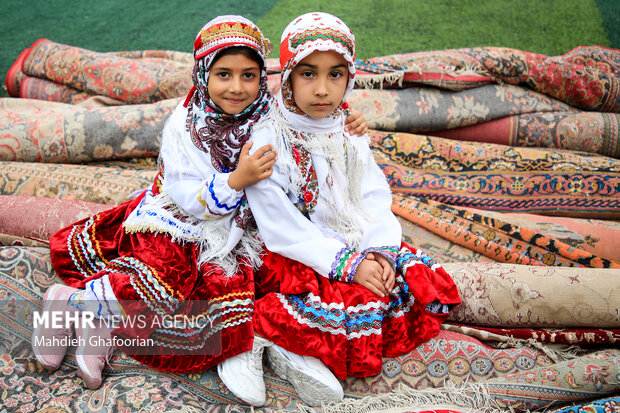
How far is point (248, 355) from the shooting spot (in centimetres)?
182

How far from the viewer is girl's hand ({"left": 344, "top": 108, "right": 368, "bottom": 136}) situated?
206 centimetres

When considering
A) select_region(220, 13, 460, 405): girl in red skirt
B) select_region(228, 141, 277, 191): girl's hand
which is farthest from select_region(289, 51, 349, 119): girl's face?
select_region(228, 141, 277, 191): girl's hand

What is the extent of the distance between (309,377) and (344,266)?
412 mm

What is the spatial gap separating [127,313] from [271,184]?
2.32ft

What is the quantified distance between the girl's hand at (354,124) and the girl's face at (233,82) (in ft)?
1.35

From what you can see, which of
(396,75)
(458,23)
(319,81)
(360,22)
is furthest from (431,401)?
(458,23)

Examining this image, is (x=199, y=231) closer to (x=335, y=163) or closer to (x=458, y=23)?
(x=335, y=163)

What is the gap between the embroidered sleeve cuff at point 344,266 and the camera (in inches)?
73.4

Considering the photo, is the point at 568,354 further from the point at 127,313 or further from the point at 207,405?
the point at 127,313

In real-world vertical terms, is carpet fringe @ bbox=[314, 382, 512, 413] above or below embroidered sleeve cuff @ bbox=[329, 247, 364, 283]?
below

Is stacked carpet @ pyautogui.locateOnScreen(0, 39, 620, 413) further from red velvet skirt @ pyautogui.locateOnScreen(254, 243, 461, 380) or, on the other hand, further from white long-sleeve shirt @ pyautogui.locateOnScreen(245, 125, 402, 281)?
white long-sleeve shirt @ pyautogui.locateOnScreen(245, 125, 402, 281)

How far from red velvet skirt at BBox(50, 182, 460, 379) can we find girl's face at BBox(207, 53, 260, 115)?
0.57m

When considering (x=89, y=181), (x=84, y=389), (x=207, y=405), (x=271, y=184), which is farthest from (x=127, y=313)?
(x=89, y=181)

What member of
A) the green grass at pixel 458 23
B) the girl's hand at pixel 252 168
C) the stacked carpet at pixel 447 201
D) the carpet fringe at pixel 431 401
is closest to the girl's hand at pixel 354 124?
the girl's hand at pixel 252 168
